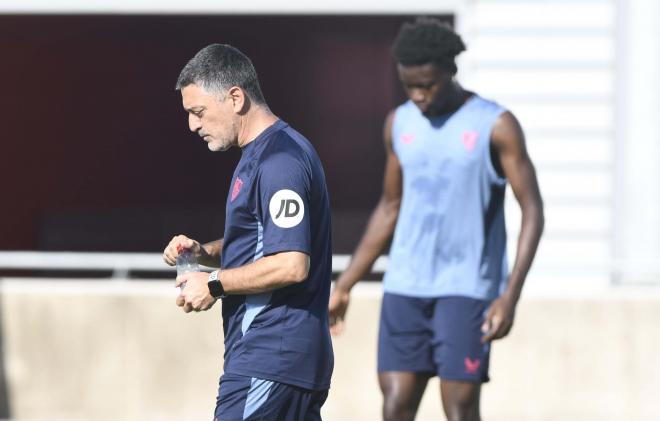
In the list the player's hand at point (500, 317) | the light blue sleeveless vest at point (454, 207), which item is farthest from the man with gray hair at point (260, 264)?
the light blue sleeveless vest at point (454, 207)

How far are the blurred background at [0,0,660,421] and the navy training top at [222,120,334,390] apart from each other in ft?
13.5

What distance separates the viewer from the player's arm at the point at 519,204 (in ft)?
20.6

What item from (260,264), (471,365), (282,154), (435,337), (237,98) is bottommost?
(471,365)

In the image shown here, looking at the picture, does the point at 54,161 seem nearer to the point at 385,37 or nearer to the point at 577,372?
the point at 385,37

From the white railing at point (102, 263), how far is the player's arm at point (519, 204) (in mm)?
2995

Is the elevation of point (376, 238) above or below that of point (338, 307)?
above

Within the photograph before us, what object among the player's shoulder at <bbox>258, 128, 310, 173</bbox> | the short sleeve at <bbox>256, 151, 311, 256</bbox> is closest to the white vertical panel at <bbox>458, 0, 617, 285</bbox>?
the player's shoulder at <bbox>258, 128, 310, 173</bbox>

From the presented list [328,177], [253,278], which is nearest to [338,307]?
[253,278]

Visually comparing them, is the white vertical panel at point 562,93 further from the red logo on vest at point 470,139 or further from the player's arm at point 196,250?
the player's arm at point 196,250

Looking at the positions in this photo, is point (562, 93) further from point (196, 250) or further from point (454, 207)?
point (196, 250)

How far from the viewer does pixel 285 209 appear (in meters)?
4.61

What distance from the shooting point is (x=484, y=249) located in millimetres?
6469

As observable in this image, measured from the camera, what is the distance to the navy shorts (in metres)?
4.75

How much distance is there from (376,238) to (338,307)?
381mm
